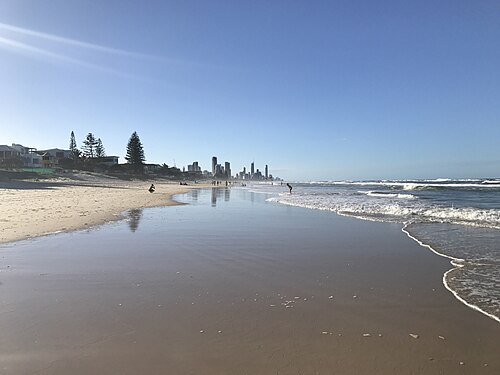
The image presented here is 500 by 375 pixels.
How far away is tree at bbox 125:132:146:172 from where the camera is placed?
339 feet

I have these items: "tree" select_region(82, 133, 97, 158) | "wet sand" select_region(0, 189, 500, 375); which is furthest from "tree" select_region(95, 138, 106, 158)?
"wet sand" select_region(0, 189, 500, 375)

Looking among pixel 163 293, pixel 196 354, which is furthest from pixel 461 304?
pixel 163 293

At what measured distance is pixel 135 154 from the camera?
104m

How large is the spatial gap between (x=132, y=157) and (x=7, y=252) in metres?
101

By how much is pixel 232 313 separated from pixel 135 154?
106 meters

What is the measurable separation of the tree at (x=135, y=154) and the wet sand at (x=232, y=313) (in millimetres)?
100133

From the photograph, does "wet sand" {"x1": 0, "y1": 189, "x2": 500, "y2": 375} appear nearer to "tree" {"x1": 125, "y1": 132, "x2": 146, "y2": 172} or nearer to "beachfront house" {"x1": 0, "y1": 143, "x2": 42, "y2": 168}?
"beachfront house" {"x1": 0, "y1": 143, "x2": 42, "y2": 168}

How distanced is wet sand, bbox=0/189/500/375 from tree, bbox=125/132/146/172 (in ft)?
329

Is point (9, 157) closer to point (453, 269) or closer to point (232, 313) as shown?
point (232, 313)

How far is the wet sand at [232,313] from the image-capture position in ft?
11.0

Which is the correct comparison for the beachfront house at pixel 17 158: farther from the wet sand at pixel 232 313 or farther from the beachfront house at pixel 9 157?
the wet sand at pixel 232 313

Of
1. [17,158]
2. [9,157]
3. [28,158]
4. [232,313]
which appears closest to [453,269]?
[232,313]

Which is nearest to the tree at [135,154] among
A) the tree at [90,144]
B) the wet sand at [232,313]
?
the tree at [90,144]

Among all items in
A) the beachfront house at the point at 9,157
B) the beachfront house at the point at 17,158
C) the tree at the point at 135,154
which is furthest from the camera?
the tree at the point at 135,154
